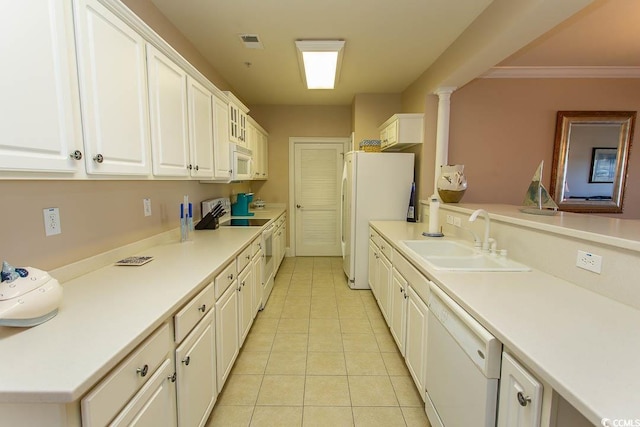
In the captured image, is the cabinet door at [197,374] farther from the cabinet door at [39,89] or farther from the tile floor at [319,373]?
the cabinet door at [39,89]

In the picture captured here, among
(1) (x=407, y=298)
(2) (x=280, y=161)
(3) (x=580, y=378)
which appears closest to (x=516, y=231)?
(1) (x=407, y=298)

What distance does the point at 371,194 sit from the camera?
3793 millimetres

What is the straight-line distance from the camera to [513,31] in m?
1.99

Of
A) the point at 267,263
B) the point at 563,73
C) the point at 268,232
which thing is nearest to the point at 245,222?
the point at 268,232

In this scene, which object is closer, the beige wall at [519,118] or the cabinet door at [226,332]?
the cabinet door at [226,332]

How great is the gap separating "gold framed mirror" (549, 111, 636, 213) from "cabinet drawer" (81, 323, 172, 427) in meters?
4.20

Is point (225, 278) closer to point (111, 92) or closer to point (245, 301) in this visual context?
point (245, 301)

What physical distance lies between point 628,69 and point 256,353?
496 cm

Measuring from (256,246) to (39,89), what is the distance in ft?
6.99

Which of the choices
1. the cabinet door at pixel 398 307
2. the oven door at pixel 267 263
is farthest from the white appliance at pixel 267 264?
the cabinet door at pixel 398 307

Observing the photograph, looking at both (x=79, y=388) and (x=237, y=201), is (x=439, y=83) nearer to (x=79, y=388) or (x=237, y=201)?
(x=237, y=201)

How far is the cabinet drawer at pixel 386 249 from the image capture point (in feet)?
8.76

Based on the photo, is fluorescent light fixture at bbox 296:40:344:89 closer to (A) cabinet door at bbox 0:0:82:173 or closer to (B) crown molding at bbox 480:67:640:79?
(B) crown molding at bbox 480:67:640:79

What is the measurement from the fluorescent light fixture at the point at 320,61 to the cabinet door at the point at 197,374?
2.45 meters
